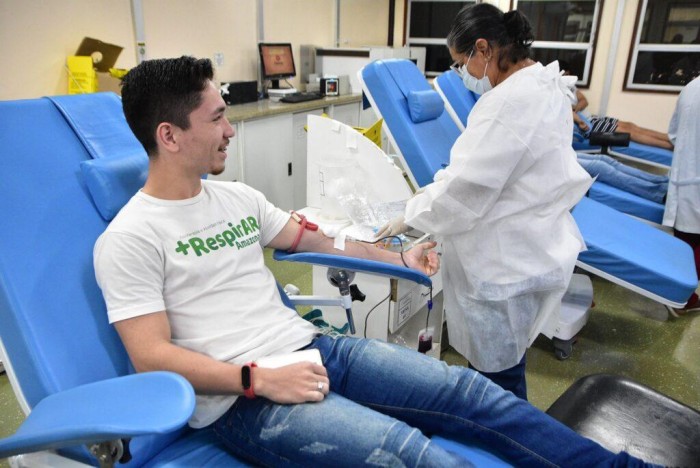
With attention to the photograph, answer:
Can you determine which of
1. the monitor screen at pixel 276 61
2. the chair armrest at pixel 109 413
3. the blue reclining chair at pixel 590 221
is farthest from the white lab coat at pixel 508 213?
the monitor screen at pixel 276 61

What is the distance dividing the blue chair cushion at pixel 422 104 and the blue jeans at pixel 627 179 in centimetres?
155

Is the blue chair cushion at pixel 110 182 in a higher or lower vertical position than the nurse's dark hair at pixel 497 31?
lower

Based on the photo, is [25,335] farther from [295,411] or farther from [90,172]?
[295,411]

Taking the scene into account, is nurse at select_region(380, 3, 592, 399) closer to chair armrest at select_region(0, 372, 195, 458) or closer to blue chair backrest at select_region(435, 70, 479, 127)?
chair armrest at select_region(0, 372, 195, 458)

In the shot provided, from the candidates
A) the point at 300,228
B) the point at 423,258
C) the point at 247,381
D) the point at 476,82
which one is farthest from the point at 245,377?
the point at 476,82

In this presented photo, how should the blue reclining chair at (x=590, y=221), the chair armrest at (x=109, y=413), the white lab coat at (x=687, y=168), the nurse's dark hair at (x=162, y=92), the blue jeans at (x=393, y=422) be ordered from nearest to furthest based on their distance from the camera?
the chair armrest at (x=109, y=413)
the blue jeans at (x=393, y=422)
the nurse's dark hair at (x=162, y=92)
the blue reclining chair at (x=590, y=221)
the white lab coat at (x=687, y=168)

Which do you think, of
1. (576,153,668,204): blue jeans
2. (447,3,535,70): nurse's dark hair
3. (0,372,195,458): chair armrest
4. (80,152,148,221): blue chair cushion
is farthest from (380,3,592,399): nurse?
(576,153,668,204): blue jeans

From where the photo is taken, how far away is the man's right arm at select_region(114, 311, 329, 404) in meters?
1.00

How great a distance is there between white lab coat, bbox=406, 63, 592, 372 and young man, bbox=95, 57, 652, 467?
0.38m

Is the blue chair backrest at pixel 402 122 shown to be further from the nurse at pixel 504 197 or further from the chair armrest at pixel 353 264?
the chair armrest at pixel 353 264

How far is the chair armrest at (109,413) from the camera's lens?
0.70 metres

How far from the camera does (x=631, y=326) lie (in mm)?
2547

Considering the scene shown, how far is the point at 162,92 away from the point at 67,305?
19.7 inches

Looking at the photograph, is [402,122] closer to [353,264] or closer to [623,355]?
[353,264]
